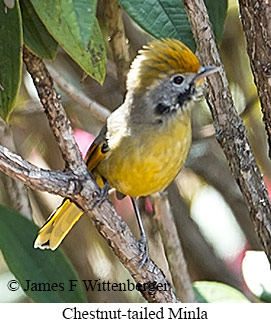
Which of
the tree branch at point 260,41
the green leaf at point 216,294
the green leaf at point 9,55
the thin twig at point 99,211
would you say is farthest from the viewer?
the green leaf at point 216,294

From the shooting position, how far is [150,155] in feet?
5.40

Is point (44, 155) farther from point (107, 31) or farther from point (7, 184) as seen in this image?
point (107, 31)

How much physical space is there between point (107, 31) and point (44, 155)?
0.45 m

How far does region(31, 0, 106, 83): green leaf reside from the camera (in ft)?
3.89

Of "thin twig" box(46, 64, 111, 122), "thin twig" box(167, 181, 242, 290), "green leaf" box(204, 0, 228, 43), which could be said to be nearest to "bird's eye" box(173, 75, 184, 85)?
"green leaf" box(204, 0, 228, 43)

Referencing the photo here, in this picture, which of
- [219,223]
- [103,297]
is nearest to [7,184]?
[103,297]

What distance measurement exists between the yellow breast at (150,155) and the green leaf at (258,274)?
513 mm

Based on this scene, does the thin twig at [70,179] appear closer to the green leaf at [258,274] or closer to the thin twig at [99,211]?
the thin twig at [99,211]

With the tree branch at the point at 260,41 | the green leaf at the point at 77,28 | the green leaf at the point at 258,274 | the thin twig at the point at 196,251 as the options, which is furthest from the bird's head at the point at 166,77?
the thin twig at the point at 196,251

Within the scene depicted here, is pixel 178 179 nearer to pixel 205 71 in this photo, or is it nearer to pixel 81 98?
pixel 81 98

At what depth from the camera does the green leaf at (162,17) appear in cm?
140

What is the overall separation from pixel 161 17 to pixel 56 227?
0.54 meters

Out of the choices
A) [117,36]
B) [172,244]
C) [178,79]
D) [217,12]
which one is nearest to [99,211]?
[178,79]

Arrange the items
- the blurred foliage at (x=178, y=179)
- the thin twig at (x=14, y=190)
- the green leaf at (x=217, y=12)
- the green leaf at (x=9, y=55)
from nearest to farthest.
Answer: the green leaf at (x=9, y=55)
the green leaf at (x=217, y=12)
the thin twig at (x=14, y=190)
the blurred foliage at (x=178, y=179)
